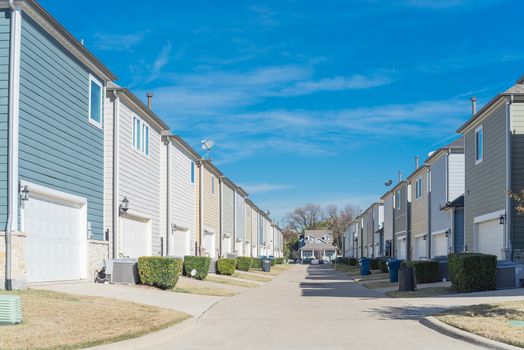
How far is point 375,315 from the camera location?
49.1ft

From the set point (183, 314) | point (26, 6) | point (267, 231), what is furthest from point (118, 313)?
point (267, 231)

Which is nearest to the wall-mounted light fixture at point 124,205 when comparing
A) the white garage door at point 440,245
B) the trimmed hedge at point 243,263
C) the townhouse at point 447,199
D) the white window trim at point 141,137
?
the white window trim at point 141,137

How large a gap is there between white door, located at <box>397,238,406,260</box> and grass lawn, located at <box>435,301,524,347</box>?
109 feet

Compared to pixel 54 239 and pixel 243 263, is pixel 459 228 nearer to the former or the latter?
pixel 243 263

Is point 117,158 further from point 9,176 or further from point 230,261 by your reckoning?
point 230,261

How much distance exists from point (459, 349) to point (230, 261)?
943 inches

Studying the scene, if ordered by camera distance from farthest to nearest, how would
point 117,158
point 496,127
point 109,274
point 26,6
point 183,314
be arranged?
point 496,127, point 117,158, point 109,274, point 26,6, point 183,314

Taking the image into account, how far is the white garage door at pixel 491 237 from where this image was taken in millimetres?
23594

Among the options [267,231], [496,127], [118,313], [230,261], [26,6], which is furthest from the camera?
[267,231]

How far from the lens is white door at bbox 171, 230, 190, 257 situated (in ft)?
104

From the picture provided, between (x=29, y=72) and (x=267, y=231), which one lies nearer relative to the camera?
(x=29, y=72)

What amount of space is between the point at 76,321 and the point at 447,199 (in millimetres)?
25506

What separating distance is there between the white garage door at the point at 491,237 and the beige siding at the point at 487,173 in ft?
1.62

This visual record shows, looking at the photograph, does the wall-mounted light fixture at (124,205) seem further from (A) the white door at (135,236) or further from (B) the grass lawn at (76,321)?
(B) the grass lawn at (76,321)
